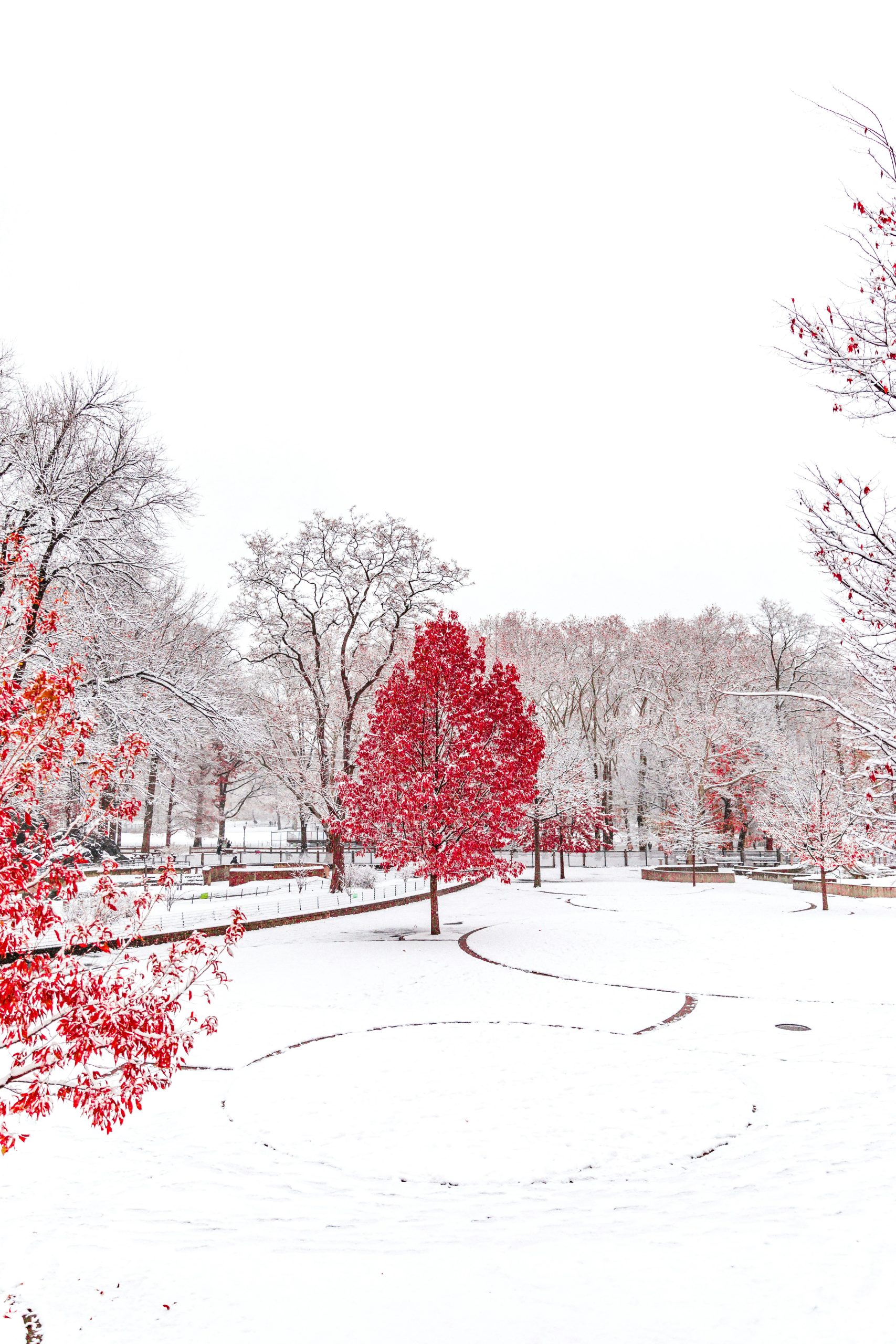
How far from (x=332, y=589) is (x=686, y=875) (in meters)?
20.4

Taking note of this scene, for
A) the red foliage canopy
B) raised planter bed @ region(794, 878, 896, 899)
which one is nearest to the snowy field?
the red foliage canopy

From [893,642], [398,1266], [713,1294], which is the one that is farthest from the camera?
[893,642]

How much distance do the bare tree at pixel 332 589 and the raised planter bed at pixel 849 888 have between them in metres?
17.7

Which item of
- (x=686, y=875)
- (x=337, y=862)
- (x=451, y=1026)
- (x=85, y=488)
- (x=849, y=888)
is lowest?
(x=686, y=875)

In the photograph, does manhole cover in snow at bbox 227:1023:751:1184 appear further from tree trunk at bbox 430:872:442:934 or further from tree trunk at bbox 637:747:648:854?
tree trunk at bbox 637:747:648:854

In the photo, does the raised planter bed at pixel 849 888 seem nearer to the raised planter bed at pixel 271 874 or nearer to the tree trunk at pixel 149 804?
the raised planter bed at pixel 271 874

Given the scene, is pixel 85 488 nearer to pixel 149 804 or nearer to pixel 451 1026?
pixel 451 1026

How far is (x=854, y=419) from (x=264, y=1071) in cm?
914

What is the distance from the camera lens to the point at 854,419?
5.64m

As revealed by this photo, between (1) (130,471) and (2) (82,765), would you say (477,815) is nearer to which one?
(2) (82,765)

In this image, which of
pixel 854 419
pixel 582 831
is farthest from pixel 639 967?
pixel 582 831

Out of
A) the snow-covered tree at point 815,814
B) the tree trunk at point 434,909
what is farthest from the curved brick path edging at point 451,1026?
the snow-covered tree at point 815,814

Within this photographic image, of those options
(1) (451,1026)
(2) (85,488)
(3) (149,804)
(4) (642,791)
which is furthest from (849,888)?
(3) (149,804)

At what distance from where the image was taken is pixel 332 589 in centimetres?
2783
